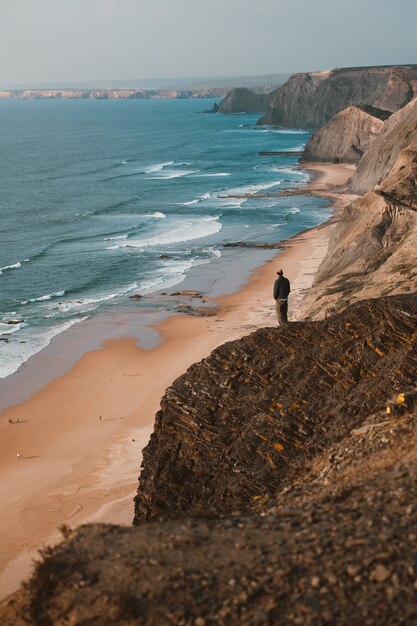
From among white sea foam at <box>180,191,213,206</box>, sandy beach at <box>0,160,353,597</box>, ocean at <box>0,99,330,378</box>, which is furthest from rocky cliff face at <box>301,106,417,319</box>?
white sea foam at <box>180,191,213,206</box>

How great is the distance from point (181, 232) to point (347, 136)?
148ft

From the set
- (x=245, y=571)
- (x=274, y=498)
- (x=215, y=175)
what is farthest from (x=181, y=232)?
(x=245, y=571)

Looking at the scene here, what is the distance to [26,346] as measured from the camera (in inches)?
1409

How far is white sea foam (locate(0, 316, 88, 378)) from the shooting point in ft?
109

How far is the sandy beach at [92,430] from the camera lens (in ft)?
63.4

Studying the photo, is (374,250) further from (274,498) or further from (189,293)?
(274,498)

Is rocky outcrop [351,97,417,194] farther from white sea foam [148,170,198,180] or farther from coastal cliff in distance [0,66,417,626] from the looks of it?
coastal cliff in distance [0,66,417,626]

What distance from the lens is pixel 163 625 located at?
800 centimetres

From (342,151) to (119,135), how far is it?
234ft

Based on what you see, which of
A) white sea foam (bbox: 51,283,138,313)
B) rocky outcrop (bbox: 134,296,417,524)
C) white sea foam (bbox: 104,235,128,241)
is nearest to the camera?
rocky outcrop (bbox: 134,296,417,524)

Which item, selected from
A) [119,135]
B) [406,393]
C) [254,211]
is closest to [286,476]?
[406,393]

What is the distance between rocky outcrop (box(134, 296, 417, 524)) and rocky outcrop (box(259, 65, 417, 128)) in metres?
148

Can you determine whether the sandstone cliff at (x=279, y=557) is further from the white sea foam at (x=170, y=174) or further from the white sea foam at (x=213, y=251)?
the white sea foam at (x=170, y=174)

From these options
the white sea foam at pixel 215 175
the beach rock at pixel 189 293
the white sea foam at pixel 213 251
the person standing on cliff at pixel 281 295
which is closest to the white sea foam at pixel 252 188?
the white sea foam at pixel 215 175
